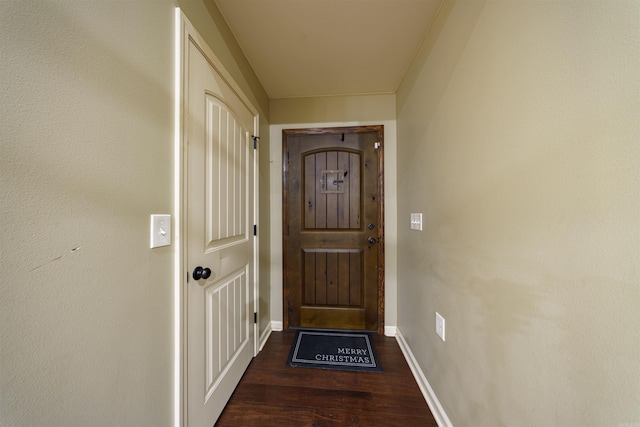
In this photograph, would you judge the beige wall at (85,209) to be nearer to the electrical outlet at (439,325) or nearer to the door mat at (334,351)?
the door mat at (334,351)

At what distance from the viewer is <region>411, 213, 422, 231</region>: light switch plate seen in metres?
1.60

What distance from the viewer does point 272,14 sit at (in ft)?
4.43

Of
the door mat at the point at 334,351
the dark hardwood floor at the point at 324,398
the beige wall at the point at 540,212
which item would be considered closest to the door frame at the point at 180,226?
the dark hardwood floor at the point at 324,398

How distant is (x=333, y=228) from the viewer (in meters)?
2.28

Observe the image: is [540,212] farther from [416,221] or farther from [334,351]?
[334,351]

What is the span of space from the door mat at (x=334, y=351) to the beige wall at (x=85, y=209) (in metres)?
1.12

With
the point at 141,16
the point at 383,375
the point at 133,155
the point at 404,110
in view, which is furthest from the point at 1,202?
the point at 404,110

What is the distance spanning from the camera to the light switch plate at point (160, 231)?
0.85 metres

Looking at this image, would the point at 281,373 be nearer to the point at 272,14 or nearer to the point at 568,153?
the point at 568,153

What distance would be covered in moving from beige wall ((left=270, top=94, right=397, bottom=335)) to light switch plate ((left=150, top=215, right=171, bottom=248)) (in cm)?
142

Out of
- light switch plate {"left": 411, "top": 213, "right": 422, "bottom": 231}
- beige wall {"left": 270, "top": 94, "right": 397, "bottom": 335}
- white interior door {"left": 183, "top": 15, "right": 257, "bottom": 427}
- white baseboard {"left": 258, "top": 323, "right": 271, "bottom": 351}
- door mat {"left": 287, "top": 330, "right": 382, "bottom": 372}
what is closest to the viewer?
white interior door {"left": 183, "top": 15, "right": 257, "bottom": 427}

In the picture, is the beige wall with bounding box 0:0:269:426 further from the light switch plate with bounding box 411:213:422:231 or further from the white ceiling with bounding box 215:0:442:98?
the light switch plate with bounding box 411:213:422:231

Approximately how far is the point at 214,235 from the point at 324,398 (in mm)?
1239

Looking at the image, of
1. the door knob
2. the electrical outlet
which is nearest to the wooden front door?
the electrical outlet
